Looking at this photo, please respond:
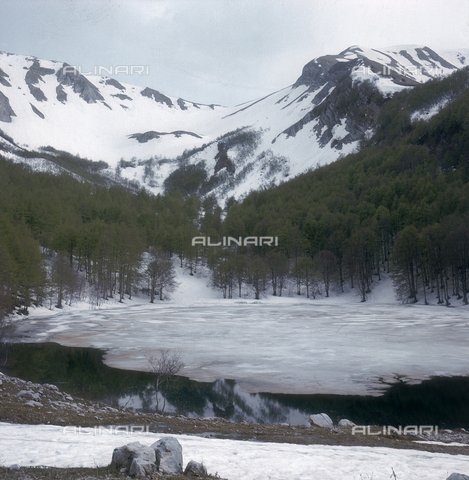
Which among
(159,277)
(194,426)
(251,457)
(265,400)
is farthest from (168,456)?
(159,277)

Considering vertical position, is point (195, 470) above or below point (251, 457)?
above

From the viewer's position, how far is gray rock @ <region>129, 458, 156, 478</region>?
Result: 8.34 metres

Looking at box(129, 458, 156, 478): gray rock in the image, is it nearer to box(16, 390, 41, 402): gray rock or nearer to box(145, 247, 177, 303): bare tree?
box(16, 390, 41, 402): gray rock

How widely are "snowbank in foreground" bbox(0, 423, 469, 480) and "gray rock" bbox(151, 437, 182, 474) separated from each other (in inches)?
41.7

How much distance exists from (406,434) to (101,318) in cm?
4327

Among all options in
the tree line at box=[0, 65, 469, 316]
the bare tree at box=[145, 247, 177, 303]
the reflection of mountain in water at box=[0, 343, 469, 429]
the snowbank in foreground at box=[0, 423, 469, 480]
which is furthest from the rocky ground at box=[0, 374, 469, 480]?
the bare tree at box=[145, 247, 177, 303]

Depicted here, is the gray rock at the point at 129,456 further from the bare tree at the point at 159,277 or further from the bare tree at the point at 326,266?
the bare tree at the point at 326,266

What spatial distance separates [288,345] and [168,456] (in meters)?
25.2

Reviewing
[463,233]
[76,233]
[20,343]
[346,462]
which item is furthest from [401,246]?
[346,462]

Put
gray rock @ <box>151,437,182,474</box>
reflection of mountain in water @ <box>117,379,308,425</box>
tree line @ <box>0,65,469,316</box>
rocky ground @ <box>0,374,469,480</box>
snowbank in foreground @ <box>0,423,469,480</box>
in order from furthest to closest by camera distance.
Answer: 1. tree line @ <box>0,65,469,316</box>
2. reflection of mountain in water @ <box>117,379,308,425</box>
3. rocky ground @ <box>0,374,469,480</box>
4. snowbank in foreground @ <box>0,423,469,480</box>
5. gray rock @ <box>151,437,182,474</box>

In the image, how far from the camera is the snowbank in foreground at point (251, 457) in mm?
→ 9859

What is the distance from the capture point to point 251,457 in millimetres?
11078

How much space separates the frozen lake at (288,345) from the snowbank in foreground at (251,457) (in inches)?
362

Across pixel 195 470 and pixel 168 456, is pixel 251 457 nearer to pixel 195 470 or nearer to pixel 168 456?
pixel 195 470
